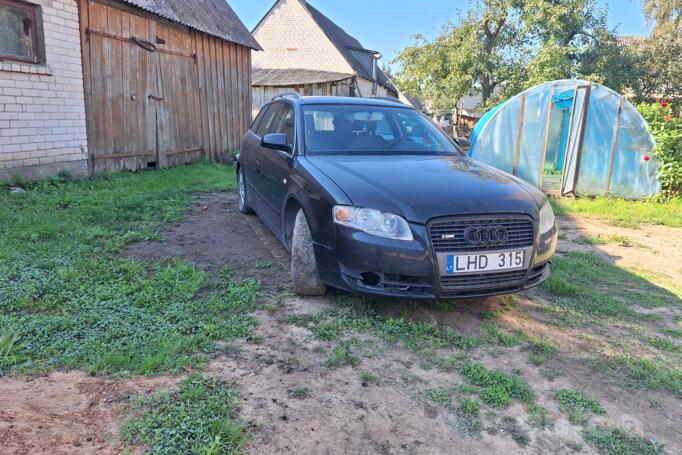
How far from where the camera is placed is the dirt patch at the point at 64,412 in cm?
185

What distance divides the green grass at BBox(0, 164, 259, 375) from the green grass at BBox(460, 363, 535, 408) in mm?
1396

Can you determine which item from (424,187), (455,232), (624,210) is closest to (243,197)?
(424,187)

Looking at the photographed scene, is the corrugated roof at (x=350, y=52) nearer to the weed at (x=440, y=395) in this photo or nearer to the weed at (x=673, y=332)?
the weed at (x=673, y=332)

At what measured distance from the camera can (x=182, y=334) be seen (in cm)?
287

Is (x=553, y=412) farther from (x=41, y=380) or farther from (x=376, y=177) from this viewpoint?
(x=41, y=380)

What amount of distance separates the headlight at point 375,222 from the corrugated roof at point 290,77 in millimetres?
19003

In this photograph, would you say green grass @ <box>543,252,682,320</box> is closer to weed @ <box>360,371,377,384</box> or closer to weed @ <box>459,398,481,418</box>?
weed @ <box>459,398,481,418</box>

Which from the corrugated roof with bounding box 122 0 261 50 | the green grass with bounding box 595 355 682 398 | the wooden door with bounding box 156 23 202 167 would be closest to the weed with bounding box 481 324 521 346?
the green grass with bounding box 595 355 682 398

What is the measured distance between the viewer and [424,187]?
3.22 m

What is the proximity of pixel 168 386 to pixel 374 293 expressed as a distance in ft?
4.43

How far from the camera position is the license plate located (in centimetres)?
296

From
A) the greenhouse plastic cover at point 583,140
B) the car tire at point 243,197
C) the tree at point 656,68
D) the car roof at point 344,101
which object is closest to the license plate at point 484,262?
the car roof at point 344,101

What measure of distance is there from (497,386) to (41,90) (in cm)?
770

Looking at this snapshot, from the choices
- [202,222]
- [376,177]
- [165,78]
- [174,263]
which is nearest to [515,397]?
[376,177]
